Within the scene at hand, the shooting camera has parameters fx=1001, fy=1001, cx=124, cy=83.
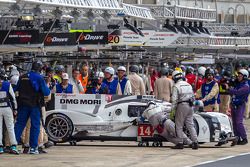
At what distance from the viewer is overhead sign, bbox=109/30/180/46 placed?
32688 millimetres

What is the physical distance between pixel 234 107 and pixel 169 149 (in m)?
2.69

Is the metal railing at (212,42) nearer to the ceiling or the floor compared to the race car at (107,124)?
nearer to the ceiling

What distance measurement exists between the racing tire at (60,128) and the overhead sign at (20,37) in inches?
265

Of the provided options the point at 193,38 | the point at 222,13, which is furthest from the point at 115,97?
the point at 222,13

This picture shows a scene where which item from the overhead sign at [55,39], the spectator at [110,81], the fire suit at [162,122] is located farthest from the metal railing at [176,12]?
the fire suit at [162,122]

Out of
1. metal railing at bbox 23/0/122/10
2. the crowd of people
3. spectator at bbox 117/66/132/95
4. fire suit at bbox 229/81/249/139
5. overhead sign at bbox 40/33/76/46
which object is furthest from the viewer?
overhead sign at bbox 40/33/76/46

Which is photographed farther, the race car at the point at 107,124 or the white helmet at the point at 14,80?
the race car at the point at 107,124

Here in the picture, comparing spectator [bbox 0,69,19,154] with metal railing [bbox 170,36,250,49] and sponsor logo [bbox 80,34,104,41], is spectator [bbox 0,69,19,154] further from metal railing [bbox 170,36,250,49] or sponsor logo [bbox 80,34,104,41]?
metal railing [bbox 170,36,250,49]

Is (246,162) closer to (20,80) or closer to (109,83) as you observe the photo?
(20,80)

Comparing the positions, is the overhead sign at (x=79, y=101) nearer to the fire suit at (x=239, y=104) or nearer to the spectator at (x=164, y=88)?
the fire suit at (x=239, y=104)

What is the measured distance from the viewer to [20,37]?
28828 mm

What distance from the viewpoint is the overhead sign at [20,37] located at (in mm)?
28672

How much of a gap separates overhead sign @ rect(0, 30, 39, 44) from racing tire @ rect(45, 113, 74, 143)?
6.73m

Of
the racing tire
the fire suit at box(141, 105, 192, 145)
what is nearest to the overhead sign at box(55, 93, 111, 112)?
the racing tire
